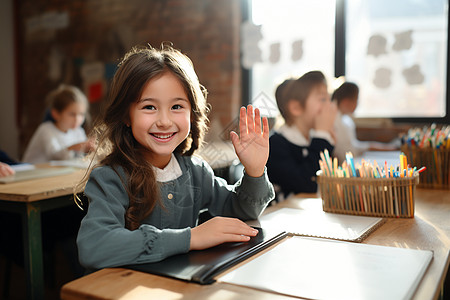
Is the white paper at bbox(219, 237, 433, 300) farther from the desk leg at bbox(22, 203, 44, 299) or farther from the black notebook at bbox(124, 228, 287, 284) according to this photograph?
the desk leg at bbox(22, 203, 44, 299)

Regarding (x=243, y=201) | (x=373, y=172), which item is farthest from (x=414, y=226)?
(x=243, y=201)

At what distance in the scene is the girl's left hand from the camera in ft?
3.53

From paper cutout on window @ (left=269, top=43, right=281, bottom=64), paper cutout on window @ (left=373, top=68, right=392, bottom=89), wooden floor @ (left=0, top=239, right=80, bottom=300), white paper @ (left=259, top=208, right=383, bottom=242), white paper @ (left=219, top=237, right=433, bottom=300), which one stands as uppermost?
paper cutout on window @ (left=269, top=43, right=281, bottom=64)

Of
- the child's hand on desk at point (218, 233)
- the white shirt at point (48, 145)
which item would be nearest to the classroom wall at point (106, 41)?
the white shirt at point (48, 145)

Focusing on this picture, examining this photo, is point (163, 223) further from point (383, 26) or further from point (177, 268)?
point (383, 26)

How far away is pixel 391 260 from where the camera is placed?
31.8 inches

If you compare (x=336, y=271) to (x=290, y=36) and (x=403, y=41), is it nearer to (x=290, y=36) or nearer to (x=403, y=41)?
(x=403, y=41)

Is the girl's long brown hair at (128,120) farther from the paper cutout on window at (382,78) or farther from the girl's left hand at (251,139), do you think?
the paper cutout on window at (382,78)

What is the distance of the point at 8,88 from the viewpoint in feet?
18.4

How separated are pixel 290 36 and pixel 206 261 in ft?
11.1

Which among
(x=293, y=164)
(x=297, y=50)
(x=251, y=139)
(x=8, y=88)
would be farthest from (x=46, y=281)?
(x=8, y=88)

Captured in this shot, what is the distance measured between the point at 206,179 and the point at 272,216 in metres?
0.21

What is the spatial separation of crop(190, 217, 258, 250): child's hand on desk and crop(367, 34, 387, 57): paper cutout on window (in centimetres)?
299

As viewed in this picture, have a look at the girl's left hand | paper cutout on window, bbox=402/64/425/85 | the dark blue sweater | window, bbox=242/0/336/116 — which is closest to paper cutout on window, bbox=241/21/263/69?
window, bbox=242/0/336/116
